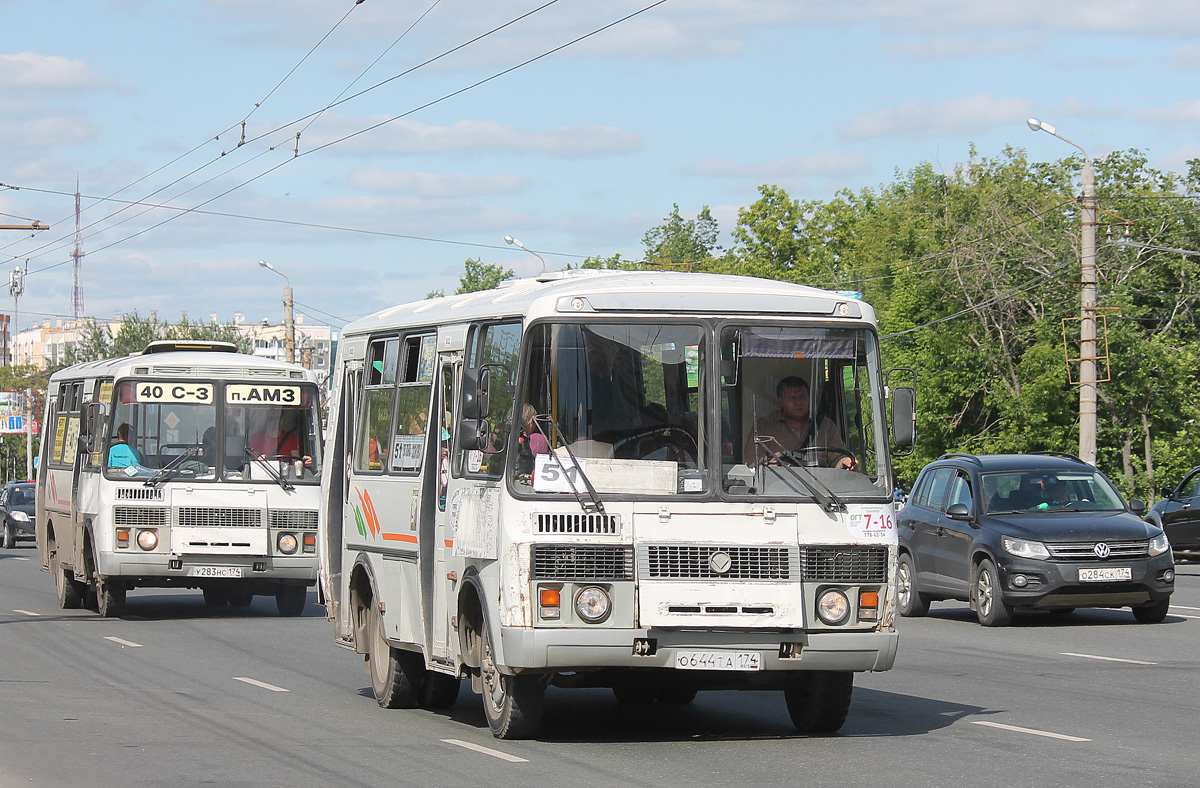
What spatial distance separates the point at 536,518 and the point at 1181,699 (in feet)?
17.0

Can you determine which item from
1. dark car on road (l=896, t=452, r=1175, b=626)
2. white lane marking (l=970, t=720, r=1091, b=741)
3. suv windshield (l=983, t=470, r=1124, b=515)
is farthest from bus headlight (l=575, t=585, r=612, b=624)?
suv windshield (l=983, t=470, r=1124, b=515)

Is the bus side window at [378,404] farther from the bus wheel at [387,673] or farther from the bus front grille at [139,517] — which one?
the bus front grille at [139,517]

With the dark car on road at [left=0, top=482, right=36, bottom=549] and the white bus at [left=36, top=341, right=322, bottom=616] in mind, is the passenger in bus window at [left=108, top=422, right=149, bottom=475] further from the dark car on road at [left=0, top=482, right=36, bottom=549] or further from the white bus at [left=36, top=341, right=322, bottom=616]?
the dark car on road at [left=0, top=482, right=36, bottom=549]

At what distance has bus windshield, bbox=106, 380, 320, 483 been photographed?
2038 cm

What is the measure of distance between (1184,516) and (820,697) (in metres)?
21.3

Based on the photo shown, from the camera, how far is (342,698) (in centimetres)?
1288

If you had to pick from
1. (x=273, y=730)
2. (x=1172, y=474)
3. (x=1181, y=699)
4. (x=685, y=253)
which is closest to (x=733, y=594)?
(x=273, y=730)

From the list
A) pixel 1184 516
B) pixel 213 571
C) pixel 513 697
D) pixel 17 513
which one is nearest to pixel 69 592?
pixel 213 571

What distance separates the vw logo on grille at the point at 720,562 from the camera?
31.6 ft

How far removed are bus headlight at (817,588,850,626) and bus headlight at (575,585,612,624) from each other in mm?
1173

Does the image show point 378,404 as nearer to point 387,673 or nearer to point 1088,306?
point 387,673

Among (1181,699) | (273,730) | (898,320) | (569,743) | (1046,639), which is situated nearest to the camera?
(569,743)

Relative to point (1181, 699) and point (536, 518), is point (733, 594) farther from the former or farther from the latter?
point (1181, 699)

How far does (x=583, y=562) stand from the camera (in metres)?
9.56
